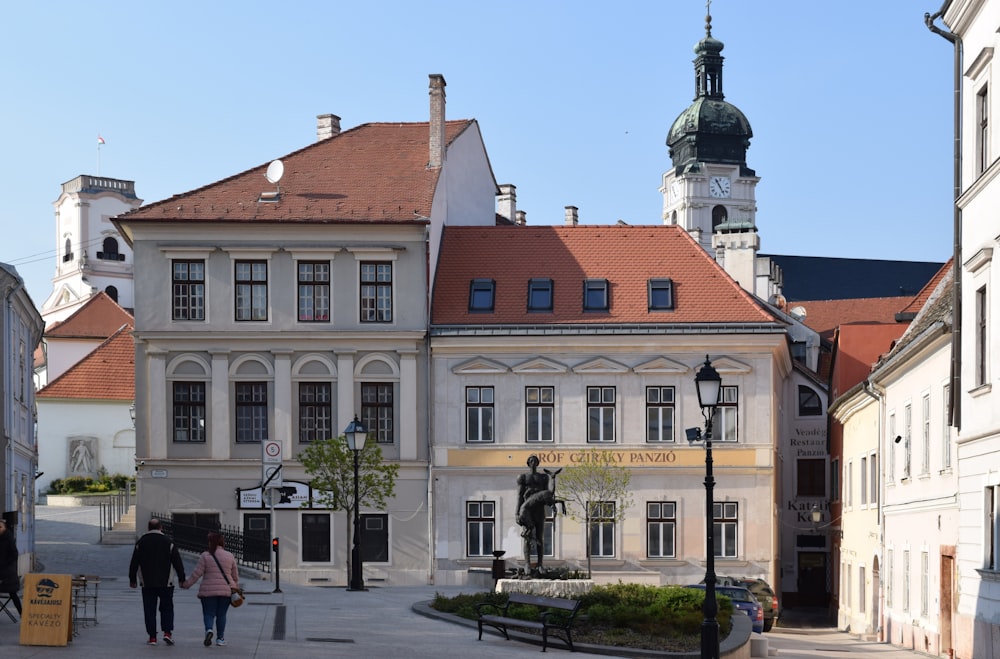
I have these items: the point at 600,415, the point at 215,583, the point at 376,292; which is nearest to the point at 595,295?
the point at 600,415

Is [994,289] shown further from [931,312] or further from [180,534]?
[180,534]

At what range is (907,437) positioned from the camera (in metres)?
36.3

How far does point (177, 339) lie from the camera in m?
46.6

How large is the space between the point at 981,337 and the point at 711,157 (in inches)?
4958

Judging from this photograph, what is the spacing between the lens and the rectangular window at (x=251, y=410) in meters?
46.8

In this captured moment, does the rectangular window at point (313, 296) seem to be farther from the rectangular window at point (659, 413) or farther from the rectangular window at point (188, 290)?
the rectangular window at point (659, 413)

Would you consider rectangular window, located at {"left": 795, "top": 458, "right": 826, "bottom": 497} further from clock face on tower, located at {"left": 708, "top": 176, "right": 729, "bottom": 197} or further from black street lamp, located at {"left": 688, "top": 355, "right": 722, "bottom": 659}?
clock face on tower, located at {"left": 708, "top": 176, "right": 729, "bottom": 197}

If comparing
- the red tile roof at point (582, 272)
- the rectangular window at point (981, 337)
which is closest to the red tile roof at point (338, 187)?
the red tile roof at point (582, 272)

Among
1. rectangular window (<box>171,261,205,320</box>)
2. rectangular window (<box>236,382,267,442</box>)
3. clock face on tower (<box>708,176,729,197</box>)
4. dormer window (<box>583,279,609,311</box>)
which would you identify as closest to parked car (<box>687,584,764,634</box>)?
dormer window (<box>583,279,609,311</box>)

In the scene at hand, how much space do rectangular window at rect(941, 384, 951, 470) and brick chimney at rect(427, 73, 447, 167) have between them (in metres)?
22.7

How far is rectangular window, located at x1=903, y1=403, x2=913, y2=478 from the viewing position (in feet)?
117

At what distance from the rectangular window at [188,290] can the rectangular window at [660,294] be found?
1347cm

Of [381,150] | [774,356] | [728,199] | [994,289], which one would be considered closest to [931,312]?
[994,289]

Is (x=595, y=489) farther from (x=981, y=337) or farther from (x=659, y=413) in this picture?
(x=981, y=337)
